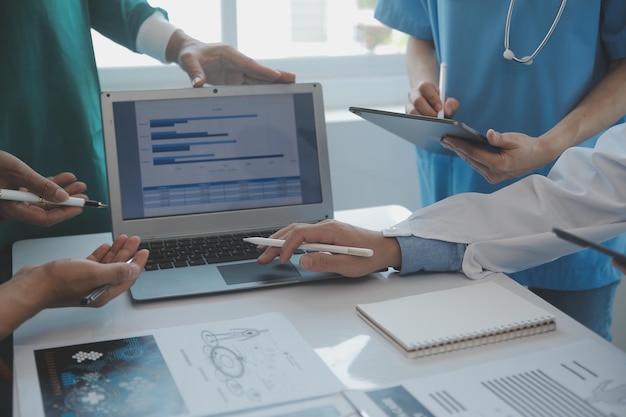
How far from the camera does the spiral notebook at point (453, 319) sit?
38.7 inches

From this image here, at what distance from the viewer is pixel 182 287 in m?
1.16

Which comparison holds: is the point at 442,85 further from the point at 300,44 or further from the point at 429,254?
the point at 300,44

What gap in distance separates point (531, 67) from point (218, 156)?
0.64 m

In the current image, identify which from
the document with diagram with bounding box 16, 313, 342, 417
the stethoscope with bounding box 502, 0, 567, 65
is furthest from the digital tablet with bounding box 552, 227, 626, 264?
the stethoscope with bounding box 502, 0, 567, 65

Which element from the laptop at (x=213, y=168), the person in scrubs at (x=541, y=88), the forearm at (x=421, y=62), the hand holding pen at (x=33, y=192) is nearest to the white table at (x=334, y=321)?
the laptop at (x=213, y=168)

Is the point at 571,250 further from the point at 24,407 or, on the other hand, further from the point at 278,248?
the point at 24,407

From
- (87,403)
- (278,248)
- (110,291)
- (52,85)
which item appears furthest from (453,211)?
(52,85)

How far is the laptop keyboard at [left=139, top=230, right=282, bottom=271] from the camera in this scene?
1.26m

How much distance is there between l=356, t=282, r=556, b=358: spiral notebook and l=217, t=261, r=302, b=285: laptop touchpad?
0.57 ft

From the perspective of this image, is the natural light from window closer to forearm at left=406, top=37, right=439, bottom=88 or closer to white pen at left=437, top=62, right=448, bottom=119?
forearm at left=406, top=37, right=439, bottom=88

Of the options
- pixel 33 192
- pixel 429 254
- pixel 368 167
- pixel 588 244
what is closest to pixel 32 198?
pixel 33 192

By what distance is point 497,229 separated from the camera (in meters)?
1.23

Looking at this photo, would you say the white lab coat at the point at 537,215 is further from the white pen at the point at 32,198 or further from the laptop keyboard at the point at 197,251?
the white pen at the point at 32,198

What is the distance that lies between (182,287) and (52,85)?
1.93ft
